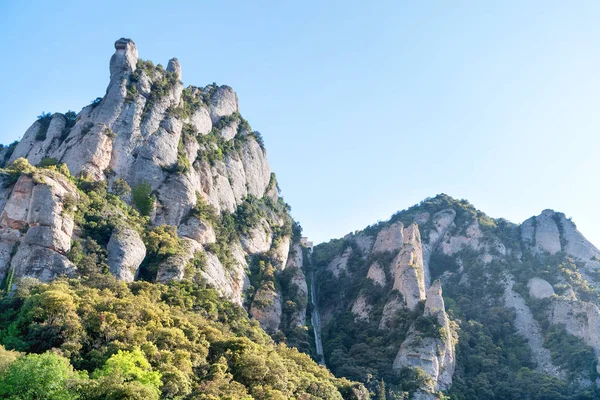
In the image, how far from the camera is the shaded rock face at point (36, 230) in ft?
158

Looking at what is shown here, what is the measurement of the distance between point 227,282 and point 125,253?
15.6m

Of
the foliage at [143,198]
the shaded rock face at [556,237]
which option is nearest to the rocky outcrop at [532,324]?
the shaded rock face at [556,237]

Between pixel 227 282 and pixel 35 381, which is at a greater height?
pixel 227 282

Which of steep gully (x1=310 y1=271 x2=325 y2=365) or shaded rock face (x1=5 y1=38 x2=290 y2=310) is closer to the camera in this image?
shaded rock face (x1=5 y1=38 x2=290 y2=310)

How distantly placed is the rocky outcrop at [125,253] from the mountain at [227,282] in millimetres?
207

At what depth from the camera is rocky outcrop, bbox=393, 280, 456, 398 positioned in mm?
66062

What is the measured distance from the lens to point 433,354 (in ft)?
220

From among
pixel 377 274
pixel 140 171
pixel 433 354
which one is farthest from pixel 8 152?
pixel 433 354

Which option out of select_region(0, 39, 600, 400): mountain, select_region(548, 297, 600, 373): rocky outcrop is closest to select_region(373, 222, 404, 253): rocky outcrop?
select_region(0, 39, 600, 400): mountain

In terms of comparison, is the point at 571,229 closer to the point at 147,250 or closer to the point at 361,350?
the point at 361,350

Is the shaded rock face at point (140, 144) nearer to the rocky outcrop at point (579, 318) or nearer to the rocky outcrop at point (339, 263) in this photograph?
the rocky outcrop at point (339, 263)

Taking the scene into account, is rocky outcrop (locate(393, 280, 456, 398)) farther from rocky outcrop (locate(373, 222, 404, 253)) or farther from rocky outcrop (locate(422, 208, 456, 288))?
rocky outcrop (locate(422, 208, 456, 288))

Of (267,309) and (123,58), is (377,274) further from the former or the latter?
(123,58)

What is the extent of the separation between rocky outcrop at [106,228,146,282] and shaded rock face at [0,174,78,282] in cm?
429
